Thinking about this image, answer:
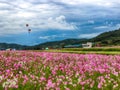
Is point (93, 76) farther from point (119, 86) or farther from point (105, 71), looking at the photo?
point (119, 86)

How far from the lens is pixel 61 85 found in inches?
327

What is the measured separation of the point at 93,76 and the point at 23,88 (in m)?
3.49

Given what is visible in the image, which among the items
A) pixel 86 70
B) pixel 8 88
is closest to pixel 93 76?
pixel 86 70

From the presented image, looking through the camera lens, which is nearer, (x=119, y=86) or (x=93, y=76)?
(x=119, y=86)

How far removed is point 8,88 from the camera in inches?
311

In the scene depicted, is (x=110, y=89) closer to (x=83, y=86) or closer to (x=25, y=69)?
(x=83, y=86)

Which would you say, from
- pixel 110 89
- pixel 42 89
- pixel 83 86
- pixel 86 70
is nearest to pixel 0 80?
pixel 42 89

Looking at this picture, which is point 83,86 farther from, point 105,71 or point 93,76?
point 105,71

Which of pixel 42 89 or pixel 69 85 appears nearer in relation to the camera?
pixel 42 89

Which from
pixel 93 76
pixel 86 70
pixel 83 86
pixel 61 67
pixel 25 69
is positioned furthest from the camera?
pixel 25 69

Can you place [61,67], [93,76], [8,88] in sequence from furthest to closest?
[61,67] → [93,76] → [8,88]

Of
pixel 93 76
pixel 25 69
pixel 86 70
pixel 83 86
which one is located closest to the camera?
pixel 83 86

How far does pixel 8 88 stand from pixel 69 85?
1693 mm

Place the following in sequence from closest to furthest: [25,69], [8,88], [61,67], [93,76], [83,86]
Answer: [8,88], [83,86], [93,76], [61,67], [25,69]
